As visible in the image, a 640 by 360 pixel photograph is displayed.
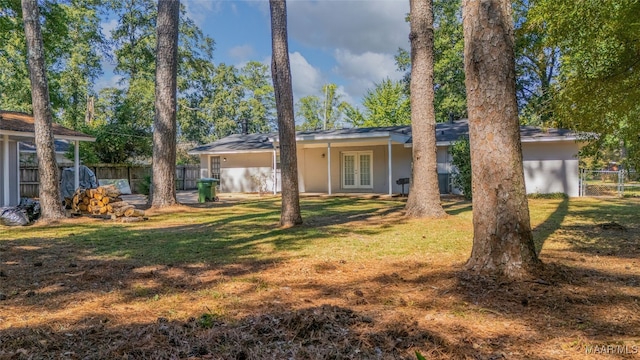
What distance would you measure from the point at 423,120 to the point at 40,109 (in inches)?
339

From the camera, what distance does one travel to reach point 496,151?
12.6 ft

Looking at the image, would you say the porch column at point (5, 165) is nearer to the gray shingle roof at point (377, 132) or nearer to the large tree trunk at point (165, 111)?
the large tree trunk at point (165, 111)

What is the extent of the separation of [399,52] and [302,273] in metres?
28.6

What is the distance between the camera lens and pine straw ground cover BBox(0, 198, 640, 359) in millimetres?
2514

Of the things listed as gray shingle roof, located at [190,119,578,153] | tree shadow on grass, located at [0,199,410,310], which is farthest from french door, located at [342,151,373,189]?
tree shadow on grass, located at [0,199,410,310]

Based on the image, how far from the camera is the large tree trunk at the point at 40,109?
9.21m

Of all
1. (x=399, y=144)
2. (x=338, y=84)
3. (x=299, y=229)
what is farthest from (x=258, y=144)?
(x=338, y=84)

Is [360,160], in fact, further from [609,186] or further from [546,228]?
[546,228]

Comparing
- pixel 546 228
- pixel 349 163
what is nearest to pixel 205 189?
pixel 349 163

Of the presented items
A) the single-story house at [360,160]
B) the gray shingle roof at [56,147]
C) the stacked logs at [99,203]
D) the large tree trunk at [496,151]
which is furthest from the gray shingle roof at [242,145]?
the large tree trunk at [496,151]

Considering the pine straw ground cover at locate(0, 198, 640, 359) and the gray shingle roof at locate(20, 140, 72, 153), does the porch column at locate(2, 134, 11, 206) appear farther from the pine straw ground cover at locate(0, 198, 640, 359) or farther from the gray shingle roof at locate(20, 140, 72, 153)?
the gray shingle roof at locate(20, 140, 72, 153)

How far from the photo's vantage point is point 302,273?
4.52 meters

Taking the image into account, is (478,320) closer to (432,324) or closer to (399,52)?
(432,324)

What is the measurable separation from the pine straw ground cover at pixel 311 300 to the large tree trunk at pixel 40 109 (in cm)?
278
